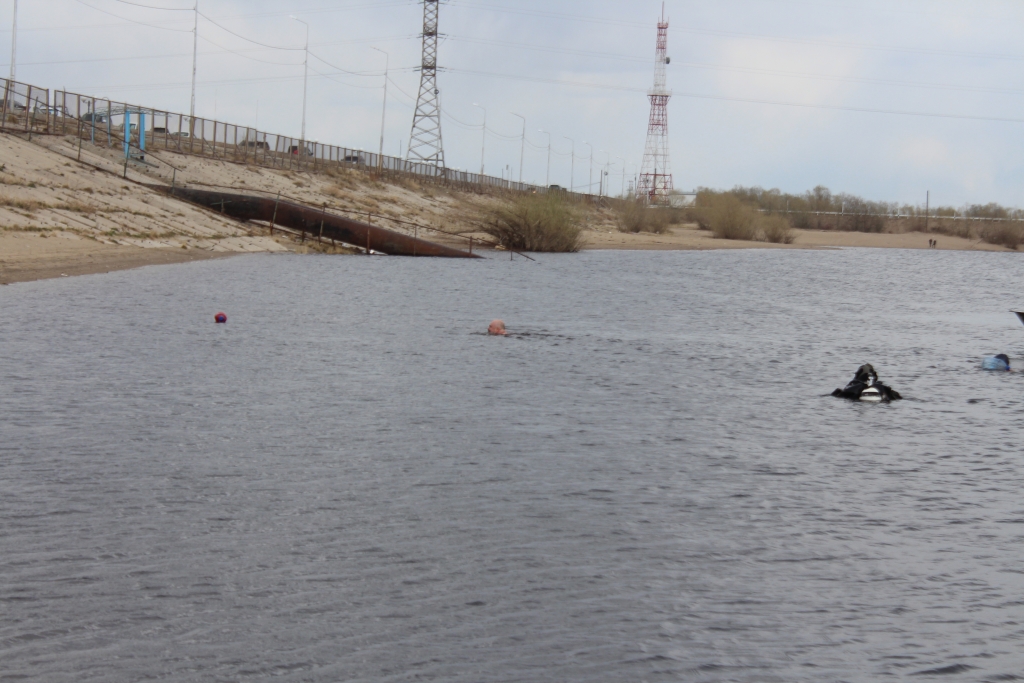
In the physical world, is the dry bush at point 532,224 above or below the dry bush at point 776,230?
below

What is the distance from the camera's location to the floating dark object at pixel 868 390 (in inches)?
579

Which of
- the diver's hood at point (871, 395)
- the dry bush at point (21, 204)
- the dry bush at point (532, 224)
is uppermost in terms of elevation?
the dry bush at point (532, 224)

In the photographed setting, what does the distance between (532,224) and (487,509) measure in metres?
44.1

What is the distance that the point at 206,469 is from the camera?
9422 millimetres

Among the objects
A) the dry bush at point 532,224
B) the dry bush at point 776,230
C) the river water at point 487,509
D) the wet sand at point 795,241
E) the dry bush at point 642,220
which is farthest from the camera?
the dry bush at point 776,230

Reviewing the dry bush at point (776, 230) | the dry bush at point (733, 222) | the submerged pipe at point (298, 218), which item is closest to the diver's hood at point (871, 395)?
the submerged pipe at point (298, 218)

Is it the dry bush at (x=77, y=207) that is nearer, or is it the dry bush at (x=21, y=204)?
the dry bush at (x=21, y=204)

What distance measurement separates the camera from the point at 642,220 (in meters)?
88.1

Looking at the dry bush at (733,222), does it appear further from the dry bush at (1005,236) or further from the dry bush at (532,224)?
the dry bush at (532,224)

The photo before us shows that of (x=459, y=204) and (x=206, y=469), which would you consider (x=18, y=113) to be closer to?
(x=459, y=204)

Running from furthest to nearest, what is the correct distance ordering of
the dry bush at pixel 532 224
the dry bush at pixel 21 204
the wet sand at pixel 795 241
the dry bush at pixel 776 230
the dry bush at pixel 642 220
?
the dry bush at pixel 776 230 → the dry bush at pixel 642 220 → the wet sand at pixel 795 241 → the dry bush at pixel 532 224 → the dry bush at pixel 21 204

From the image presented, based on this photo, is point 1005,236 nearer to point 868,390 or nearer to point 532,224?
point 532,224

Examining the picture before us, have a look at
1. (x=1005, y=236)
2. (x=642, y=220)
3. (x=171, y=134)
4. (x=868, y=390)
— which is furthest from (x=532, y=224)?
(x=1005, y=236)

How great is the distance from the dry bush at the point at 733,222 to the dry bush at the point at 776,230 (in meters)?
0.75
